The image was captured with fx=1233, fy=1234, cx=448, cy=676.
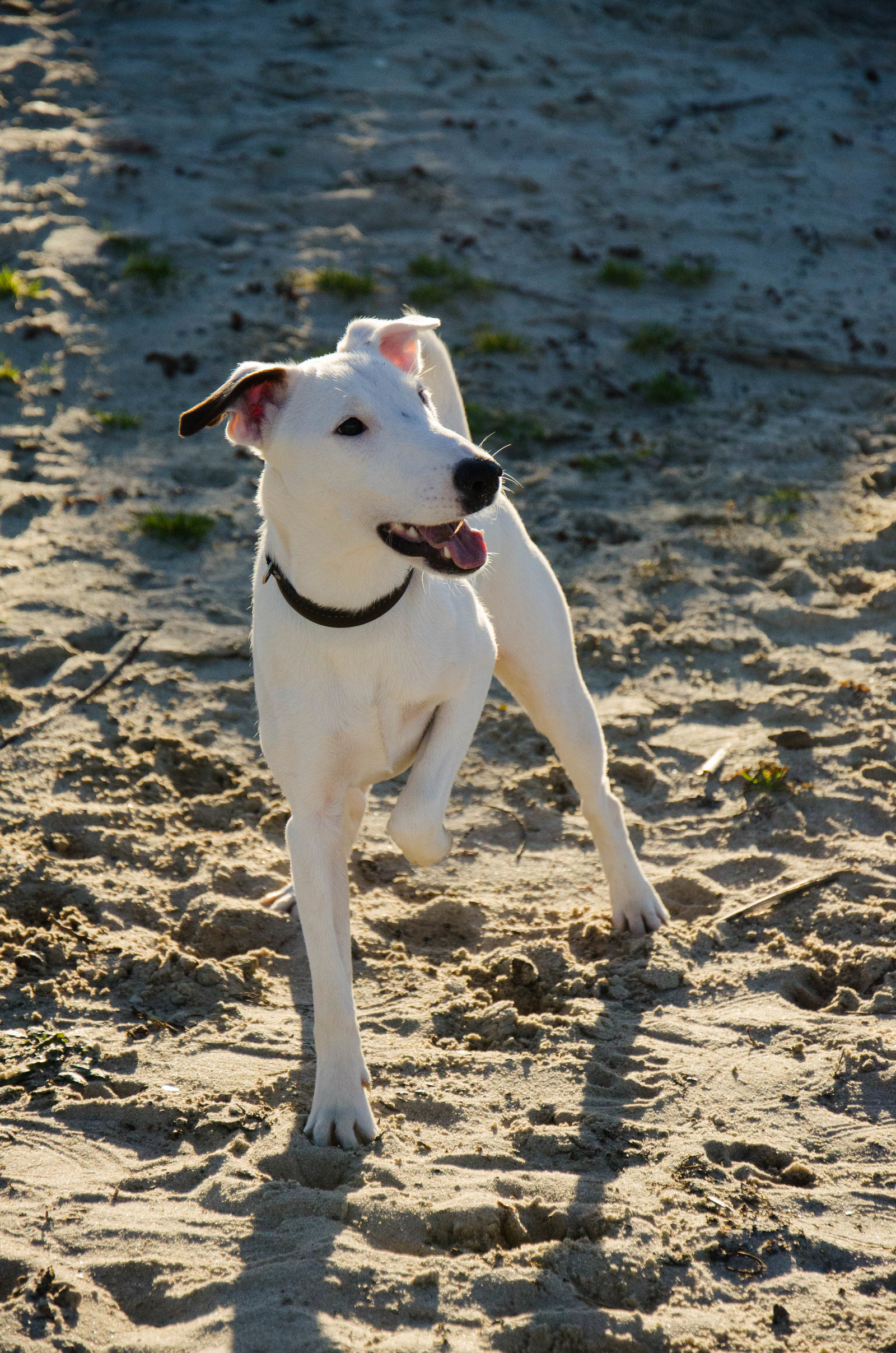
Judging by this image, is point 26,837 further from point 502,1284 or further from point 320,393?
point 502,1284

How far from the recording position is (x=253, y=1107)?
A: 12.2ft

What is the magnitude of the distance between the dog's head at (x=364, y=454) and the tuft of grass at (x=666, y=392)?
529 centimetres

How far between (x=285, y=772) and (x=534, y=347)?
6.06 meters

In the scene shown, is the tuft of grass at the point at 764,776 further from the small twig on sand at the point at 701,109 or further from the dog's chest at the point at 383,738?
the small twig on sand at the point at 701,109

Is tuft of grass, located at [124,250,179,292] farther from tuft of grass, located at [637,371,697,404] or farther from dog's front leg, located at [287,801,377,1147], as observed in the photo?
dog's front leg, located at [287,801,377,1147]

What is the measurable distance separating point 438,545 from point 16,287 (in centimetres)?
663

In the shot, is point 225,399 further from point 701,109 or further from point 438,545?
point 701,109

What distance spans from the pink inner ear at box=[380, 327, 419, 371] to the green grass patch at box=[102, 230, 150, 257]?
593 centimetres

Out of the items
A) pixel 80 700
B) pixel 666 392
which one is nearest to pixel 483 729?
pixel 80 700

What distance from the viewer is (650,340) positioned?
361 inches

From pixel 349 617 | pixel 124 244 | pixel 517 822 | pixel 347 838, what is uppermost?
pixel 349 617

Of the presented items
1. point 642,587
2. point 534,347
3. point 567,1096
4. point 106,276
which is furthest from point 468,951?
point 106,276

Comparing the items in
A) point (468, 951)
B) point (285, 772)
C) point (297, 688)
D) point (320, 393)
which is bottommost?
point (468, 951)

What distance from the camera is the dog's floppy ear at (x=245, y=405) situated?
356 centimetres
